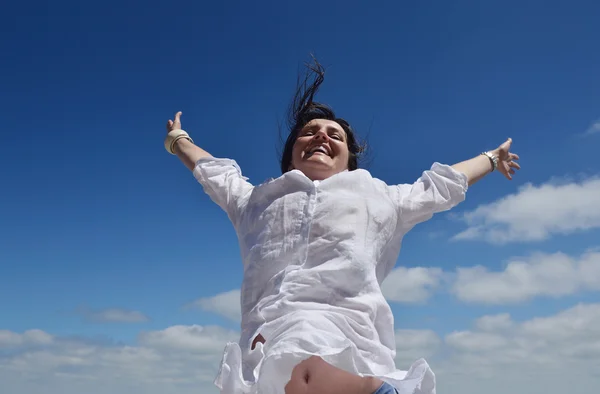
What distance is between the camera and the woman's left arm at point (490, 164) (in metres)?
4.04

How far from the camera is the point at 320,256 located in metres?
3.13

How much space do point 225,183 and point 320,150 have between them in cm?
66

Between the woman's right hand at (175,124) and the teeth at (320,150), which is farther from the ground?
the woman's right hand at (175,124)

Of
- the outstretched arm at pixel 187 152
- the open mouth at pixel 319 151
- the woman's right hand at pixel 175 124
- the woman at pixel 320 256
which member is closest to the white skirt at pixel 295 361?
the woman at pixel 320 256

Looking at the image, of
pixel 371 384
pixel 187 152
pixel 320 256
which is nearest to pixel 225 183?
pixel 187 152

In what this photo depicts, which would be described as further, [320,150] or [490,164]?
[490,164]

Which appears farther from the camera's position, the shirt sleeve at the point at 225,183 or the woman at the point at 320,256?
the shirt sleeve at the point at 225,183

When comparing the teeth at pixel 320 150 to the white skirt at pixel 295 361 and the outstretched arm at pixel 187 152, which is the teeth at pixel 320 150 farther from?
the white skirt at pixel 295 361

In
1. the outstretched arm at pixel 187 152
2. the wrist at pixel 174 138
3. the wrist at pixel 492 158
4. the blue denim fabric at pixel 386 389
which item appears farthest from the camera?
the wrist at pixel 174 138

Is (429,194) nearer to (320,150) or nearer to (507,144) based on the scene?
(320,150)

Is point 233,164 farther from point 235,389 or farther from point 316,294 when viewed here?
point 235,389

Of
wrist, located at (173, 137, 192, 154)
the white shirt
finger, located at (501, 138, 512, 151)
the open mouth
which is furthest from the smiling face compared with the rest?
finger, located at (501, 138, 512, 151)

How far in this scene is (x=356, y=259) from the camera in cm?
309

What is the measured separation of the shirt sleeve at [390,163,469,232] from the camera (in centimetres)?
363
